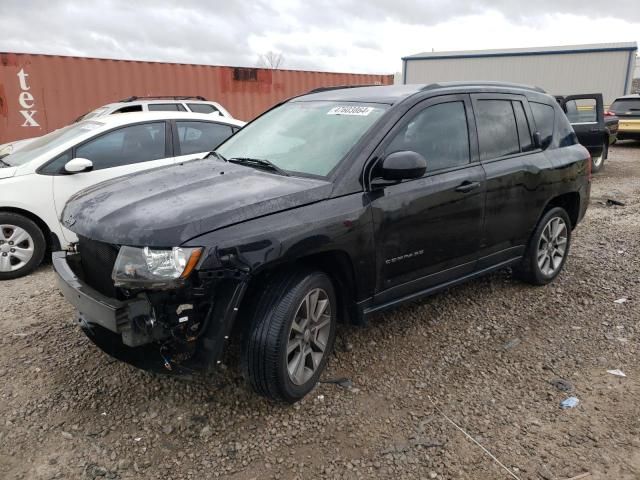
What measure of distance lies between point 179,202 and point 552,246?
3.46m

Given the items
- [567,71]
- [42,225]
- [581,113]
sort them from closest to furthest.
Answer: [42,225]
[581,113]
[567,71]

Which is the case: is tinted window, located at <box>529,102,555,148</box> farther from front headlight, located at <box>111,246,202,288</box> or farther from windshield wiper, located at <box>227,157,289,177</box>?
front headlight, located at <box>111,246,202,288</box>

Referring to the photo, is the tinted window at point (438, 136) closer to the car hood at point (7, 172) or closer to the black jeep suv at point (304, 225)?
the black jeep suv at point (304, 225)

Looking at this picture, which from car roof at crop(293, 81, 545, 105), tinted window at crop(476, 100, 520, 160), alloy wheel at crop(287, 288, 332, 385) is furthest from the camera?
tinted window at crop(476, 100, 520, 160)

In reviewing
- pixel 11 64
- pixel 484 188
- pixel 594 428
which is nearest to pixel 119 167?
pixel 484 188

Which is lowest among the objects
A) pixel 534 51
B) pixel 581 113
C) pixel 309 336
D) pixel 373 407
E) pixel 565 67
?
pixel 373 407

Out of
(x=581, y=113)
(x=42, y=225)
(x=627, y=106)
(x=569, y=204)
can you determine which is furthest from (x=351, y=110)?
(x=627, y=106)

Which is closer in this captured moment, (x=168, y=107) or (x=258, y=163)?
(x=258, y=163)

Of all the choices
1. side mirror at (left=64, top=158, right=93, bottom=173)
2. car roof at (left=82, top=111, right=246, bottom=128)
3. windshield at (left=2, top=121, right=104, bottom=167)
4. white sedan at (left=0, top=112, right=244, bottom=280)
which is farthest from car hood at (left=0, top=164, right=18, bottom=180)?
car roof at (left=82, top=111, right=246, bottom=128)

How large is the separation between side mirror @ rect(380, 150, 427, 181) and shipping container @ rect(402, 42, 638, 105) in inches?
983

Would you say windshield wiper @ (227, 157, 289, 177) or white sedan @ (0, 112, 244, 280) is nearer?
windshield wiper @ (227, 157, 289, 177)

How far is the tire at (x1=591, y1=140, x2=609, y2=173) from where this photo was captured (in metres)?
10.3

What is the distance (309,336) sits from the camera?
9.45ft

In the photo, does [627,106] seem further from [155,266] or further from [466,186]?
[155,266]
